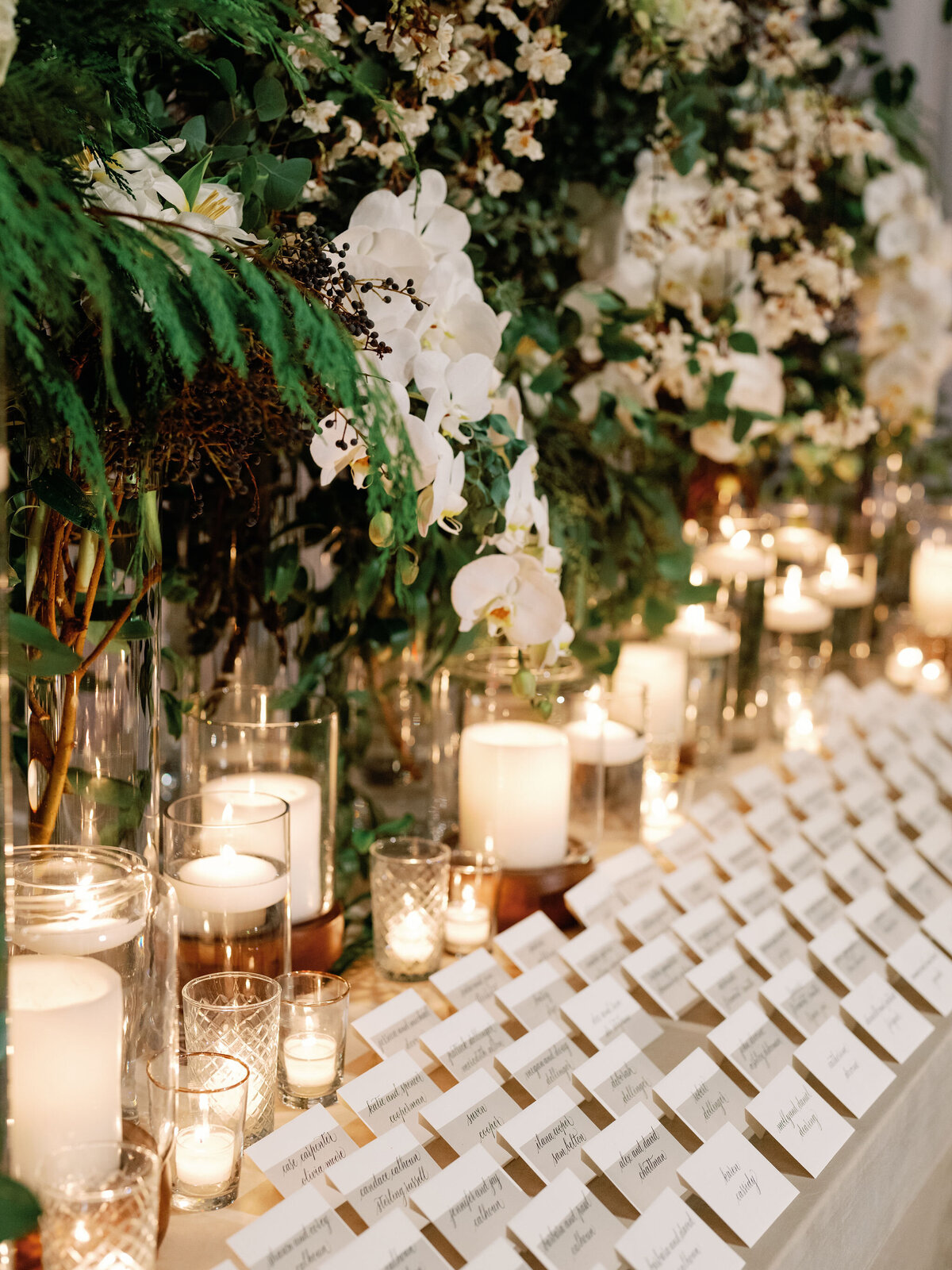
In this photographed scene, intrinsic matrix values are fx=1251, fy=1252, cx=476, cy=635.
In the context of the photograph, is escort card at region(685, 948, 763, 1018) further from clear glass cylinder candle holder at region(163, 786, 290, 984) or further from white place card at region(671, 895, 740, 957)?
clear glass cylinder candle holder at region(163, 786, 290, 984)

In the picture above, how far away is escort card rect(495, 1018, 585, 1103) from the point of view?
88cm

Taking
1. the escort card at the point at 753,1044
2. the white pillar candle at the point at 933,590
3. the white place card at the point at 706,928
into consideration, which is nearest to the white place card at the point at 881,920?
the white place card at the point at 706,928

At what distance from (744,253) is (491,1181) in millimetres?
1191

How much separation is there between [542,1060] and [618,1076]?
56mm

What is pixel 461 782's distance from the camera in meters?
1.24

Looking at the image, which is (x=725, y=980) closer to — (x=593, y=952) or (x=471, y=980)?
(x=593, y=952)

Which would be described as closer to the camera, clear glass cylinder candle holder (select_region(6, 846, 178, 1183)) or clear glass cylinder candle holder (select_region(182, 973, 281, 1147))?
clear glass cylinder candle holder (select_region(6, 846, 178, 1183))

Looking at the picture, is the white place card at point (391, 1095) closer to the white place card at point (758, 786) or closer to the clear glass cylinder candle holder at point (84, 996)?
the clear glass cylinder candle holder at point (84, 996)

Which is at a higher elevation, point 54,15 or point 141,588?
point 54,15

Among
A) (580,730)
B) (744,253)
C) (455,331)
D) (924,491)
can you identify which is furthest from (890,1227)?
(924,491)

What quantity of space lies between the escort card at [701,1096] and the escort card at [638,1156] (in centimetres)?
2

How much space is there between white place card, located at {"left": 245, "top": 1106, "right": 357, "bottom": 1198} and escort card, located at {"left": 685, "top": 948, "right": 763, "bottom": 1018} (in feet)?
1.16

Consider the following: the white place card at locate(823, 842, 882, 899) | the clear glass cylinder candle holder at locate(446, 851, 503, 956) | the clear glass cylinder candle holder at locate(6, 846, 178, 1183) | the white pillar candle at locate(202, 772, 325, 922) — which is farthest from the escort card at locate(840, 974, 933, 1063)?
the clear glass cylinder candle holder at locate(6, 846, 178, 1183)

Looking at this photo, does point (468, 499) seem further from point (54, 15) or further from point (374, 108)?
point (54, 15)
